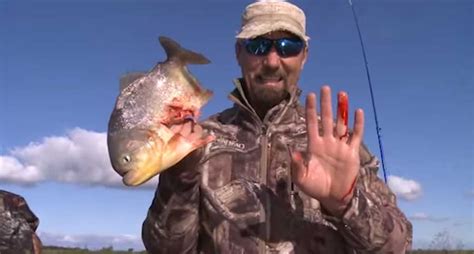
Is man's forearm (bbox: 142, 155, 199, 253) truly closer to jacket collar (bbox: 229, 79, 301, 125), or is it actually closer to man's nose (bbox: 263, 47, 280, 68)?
jacket collar (bbox: 229, 79, 301, 125)

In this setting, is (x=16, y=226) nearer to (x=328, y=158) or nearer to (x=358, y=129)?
(x=328, y=158)

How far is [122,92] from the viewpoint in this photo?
14.4 ft

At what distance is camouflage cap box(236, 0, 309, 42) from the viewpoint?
16.8 feet

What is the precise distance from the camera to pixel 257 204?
194 inches

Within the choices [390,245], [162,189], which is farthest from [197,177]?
[390,245]

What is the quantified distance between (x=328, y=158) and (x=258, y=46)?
124cm

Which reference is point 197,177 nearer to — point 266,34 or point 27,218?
point 266,34

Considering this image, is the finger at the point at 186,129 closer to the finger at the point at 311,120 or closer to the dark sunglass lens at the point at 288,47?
the finger at the point at 311,120

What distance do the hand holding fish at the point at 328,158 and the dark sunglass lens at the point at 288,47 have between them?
36.9 inches

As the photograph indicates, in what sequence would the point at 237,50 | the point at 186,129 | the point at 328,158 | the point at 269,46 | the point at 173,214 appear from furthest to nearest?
the point at 237,50 < the point at 269,46 < the point at 173,214 < the point at 328,158 < the point at 186,129

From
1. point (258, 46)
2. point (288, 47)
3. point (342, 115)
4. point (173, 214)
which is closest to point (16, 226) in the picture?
point (173, 214)

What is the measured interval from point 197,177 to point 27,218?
2001 millimetres

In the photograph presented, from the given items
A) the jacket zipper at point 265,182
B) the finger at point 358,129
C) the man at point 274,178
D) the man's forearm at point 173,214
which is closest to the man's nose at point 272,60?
the man at point 274,178

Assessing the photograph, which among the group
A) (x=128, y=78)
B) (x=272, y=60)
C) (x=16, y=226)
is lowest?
(x=16, y=226)
